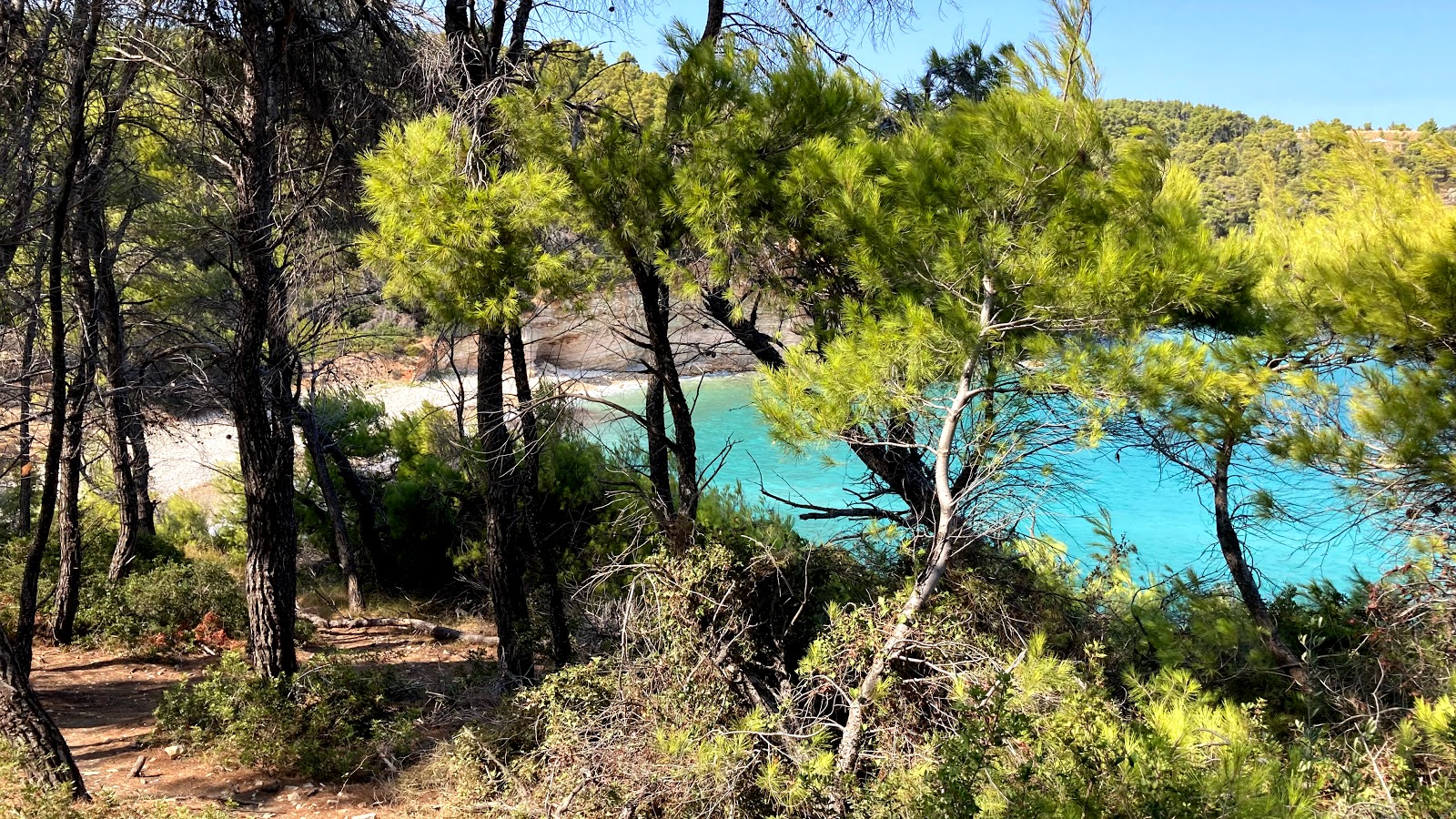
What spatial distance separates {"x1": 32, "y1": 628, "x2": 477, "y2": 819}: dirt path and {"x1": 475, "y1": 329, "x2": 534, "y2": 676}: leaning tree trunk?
1.68 metres

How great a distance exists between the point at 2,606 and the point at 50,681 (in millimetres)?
1619

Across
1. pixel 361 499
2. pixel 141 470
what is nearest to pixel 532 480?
pixel 361 499

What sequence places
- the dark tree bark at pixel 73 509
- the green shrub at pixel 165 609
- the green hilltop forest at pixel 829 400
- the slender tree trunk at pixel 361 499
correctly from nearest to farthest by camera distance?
the green hilltop forest at pixel 829 400
the dark tree bark at pixel 73 509
the green shrub at pixel 165 609
the slender tree trunk at pixel 361 499

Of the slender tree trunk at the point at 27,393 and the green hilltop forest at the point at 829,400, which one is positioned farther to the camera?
the slender tree trunk at the point at 27,393

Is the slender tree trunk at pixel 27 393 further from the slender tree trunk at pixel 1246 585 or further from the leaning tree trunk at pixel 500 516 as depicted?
the slender tree trunk at pixel 1246 585

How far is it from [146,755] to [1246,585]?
7.19m

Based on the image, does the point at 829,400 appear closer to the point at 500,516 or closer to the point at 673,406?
the point at 673,406

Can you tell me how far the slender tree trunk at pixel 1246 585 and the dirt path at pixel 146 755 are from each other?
5.17 metres

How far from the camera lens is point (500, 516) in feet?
22.3

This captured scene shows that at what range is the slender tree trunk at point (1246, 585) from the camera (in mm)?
5633

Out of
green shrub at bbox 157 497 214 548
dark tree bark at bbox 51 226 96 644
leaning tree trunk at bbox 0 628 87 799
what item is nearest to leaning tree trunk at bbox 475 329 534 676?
leaning tree trunk at bbox 0 628 87 799

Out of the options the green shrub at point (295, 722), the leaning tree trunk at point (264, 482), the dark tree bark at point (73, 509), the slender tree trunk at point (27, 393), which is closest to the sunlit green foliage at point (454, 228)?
the leaning tree trunk at point (264, 482)

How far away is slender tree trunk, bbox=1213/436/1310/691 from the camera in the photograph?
563 cm

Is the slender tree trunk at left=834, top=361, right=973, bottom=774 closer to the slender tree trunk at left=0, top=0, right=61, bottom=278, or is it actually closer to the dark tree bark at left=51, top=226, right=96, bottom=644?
the slender tree trunk at left=0, top=0, right=61, bottom=278
